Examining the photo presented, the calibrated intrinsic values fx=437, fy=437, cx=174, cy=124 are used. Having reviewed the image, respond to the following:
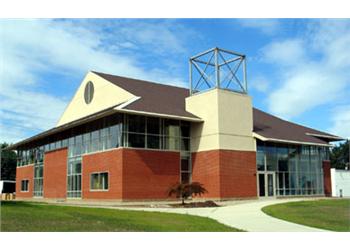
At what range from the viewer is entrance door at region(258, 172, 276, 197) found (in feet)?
106

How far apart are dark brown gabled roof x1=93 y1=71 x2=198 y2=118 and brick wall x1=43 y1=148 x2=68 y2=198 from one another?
7.77 meters

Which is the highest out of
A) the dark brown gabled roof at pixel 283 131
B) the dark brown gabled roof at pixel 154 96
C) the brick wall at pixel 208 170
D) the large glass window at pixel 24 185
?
the dark brown gabled roof at pixel 154 96

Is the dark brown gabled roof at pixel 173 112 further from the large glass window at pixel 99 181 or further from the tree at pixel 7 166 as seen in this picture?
the tree at pixel 7 166

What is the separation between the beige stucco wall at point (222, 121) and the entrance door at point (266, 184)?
2225mm

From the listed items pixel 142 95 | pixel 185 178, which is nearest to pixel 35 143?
Result: pixel 142 95

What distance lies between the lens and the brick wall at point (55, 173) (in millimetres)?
37219

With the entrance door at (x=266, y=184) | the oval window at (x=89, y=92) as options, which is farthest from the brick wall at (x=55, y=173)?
the entrance door at (x=266, y=184)

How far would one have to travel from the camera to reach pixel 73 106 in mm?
40844

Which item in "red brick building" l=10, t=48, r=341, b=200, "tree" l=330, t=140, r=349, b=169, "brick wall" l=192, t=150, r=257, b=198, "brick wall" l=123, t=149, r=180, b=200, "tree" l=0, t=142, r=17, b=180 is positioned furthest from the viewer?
"tree" l=330, t=140, r=349, b=169

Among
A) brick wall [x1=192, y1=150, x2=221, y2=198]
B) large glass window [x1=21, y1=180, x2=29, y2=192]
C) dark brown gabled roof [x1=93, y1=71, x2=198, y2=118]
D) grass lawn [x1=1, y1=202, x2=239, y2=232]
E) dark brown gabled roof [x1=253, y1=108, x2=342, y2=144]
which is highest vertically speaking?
dark brown gabled roof [x1=93, y1=71, x2=198, y2=118]

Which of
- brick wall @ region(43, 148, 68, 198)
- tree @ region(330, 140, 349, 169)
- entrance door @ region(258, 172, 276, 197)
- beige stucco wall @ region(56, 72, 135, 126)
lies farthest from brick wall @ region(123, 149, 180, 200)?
tree @ region(330, 140, 349, 169)

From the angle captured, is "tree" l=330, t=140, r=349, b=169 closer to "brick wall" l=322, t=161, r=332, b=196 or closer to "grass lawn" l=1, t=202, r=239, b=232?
"brick wall" l=322, t=161, r=332, b=196

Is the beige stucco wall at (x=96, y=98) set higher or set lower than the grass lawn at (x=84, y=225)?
higher

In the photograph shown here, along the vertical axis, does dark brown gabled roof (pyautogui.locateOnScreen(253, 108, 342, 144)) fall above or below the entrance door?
above
